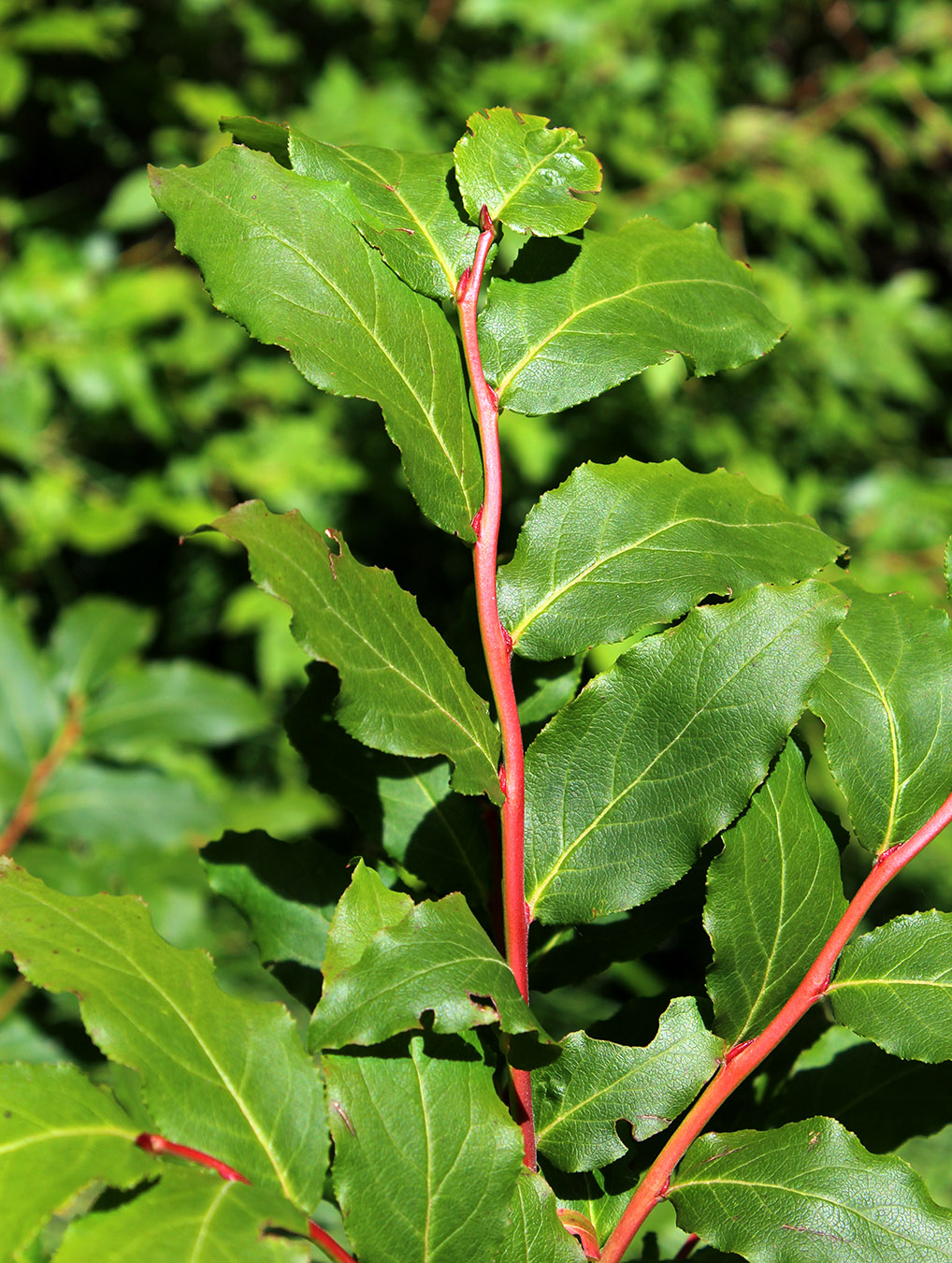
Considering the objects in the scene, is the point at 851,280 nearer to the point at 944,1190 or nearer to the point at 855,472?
the point at 855,472

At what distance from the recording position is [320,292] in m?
0.47

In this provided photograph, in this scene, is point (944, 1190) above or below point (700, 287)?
below

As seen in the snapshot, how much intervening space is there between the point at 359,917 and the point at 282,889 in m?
0.15

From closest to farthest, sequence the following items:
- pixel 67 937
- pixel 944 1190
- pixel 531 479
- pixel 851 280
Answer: pixel 67 937, pixel 944 1190, pixel 531 479, pixel 851 280

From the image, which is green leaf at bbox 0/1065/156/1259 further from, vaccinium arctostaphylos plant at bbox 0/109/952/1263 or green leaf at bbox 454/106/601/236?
green leaf at bbox 454/106/601/236

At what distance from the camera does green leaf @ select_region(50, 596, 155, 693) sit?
147cm

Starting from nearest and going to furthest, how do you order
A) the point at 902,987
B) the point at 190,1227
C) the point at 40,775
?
the point at 190,1227 → the point at 902,987 → the point at 40,775

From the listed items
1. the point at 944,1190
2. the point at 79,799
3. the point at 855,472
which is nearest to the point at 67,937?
the point at 79,799

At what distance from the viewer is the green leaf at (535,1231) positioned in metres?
0.44

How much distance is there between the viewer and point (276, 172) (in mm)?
477

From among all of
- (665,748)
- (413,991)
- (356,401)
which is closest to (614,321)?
(665,748)

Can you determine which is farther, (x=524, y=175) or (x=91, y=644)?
(x=91, y=644)

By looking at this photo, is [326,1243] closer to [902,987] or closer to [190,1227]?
[190,1227]

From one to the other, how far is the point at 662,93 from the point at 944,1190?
197 centimetres
